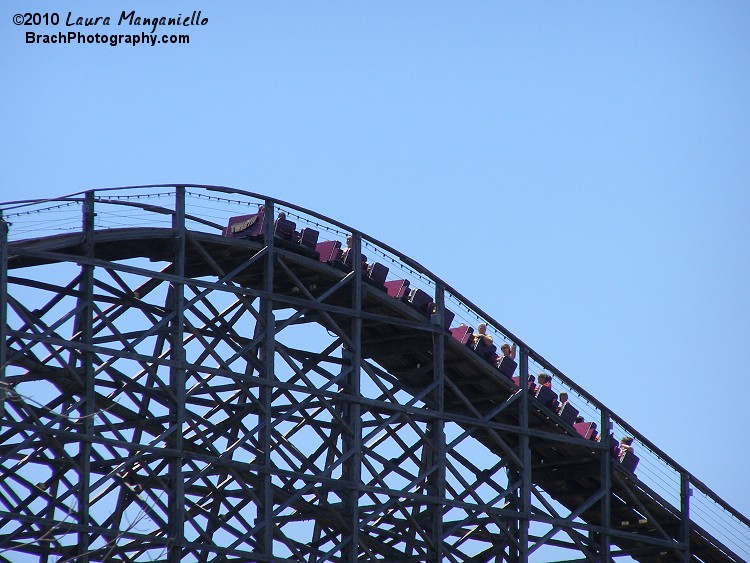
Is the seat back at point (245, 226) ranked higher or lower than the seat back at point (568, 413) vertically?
higher

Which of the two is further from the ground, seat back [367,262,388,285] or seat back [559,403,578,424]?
seat back [367,262,388,285]

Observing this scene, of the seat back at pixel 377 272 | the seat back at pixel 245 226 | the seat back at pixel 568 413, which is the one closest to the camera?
the seat back at pixel 245 226

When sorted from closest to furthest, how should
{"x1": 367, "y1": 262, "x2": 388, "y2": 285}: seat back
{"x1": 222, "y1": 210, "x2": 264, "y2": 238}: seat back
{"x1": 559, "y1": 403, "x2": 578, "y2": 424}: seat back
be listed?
1. {"x1": 222, "y1": 210, "x2": 264, "y2": 238}: seat back
2. {"x1": 367, "y1": 262, "x2": 388, "y2": 285}: seat back
3. {"x1": 559, "y1": 403, "x2": 578, "y2": 424}: seat back

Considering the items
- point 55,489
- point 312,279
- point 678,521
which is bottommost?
point 55,489

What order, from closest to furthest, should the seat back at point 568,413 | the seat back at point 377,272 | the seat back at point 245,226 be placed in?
the seat back at point 245,226 → the seat back at point 377,272 → the seat back at point 568,413

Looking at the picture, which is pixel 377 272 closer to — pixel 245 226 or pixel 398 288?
pixel 398 288

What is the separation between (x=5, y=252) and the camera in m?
31.9

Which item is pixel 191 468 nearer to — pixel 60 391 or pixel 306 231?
pixel 60 391

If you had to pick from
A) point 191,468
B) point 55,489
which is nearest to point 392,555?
point 191,468

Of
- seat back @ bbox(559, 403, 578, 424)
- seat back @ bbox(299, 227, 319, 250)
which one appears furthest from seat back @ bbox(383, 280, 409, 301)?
seat back @ bbox(559, 403, 578, 424)

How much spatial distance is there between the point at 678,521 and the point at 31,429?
51.3ft

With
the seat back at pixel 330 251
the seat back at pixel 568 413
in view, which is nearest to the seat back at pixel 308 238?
the seat back at pixel 330 251

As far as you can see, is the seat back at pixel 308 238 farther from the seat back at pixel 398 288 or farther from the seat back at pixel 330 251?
the seat back at pixel 398 288

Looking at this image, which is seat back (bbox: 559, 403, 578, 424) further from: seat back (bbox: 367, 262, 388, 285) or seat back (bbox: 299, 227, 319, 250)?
seat back (bbox: 299, 227, 319, 250)
